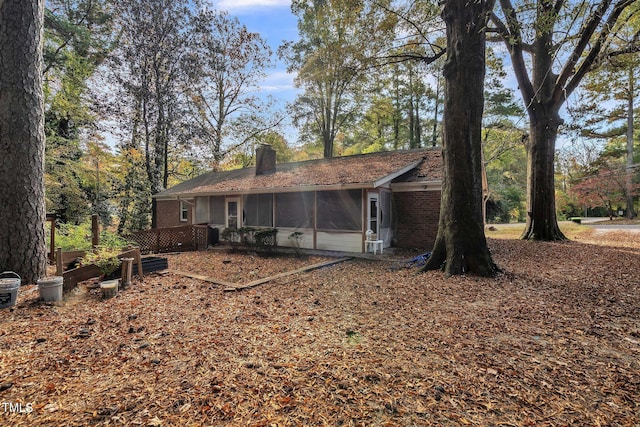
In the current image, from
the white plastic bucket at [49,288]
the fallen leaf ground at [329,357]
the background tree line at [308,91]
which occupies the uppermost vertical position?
the background tree line at [308,91]

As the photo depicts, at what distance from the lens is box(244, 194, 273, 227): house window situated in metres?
12.3

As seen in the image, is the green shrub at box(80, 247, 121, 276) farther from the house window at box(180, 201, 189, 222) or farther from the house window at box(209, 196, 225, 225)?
the house window at box(180, 201, 189, 222)

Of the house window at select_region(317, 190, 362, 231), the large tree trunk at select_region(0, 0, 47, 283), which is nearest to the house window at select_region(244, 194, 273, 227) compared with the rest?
the house window at select_region(317, 190, 362, 231)

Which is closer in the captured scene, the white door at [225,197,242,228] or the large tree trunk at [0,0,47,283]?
the large tree trunk at [0,0,47,283]

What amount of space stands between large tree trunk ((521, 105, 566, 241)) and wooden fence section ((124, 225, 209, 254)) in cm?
1398

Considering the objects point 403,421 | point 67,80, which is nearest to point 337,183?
point 403,421

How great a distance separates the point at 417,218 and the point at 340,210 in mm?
2772

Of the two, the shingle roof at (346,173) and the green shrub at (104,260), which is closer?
the green shrub at (104,260)

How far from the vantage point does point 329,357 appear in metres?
3.03

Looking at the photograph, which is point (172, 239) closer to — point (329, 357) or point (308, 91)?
point (329, 357)

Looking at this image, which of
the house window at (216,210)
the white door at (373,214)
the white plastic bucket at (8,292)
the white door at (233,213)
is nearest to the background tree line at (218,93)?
the white door at (373,214)

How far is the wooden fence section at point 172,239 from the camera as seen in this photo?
11.2m

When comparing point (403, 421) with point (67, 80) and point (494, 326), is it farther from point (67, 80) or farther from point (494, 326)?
point (67, 80)

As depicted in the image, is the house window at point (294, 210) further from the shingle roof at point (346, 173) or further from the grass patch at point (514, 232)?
the grass patch at point (514, 232)
